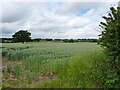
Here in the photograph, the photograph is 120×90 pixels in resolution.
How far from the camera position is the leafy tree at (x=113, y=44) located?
857 cm

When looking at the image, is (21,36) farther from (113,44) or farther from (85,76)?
(113,44)

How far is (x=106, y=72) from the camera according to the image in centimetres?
947

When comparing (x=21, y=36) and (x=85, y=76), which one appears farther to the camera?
(x=21, y=36)

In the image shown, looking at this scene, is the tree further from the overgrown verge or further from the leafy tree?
the leafy tree

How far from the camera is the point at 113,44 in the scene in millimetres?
9133

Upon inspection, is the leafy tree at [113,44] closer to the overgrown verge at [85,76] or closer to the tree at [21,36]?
the overgrown verge at [85,76]

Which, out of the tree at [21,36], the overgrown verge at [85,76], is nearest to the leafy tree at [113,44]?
the overgrown verge at [85,76]

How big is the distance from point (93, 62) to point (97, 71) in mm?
1595

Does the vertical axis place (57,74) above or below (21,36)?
below

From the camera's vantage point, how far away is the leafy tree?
28.1 ft

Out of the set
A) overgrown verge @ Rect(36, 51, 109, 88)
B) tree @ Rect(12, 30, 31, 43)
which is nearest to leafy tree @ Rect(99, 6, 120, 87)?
overgrown verge @ Rect(36, 51, 109, 88)

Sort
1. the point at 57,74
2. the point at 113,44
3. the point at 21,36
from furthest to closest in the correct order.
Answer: the point at 21,36
the point at 57,74
the point at 113,44

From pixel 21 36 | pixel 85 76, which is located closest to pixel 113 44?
pixel 85 76

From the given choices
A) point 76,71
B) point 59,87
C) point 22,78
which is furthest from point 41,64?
point 59,87
